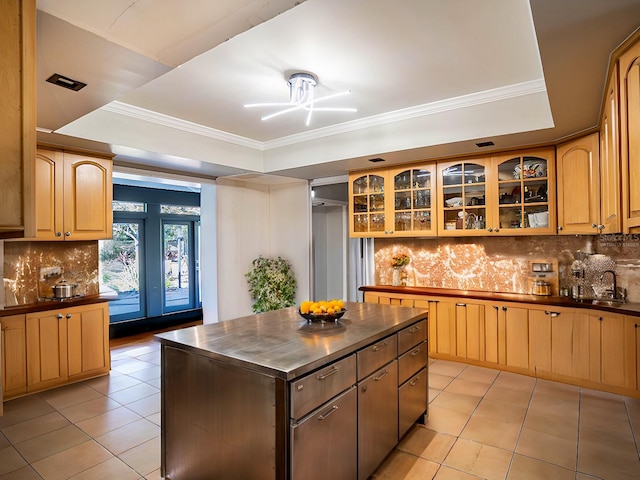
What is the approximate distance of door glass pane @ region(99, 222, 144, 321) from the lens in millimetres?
6430

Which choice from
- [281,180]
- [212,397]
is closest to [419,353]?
[212,397]

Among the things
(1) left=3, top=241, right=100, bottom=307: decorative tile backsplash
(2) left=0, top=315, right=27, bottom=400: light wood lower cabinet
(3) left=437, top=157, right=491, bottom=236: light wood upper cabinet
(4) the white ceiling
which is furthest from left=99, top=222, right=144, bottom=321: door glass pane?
(3) left=437, top=157, right=491, bottom=236: light wood upper cabinet

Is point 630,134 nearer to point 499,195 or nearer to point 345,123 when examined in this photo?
point 499,195

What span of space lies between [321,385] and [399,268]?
3.44m

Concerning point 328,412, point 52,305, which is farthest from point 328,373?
point 52,305

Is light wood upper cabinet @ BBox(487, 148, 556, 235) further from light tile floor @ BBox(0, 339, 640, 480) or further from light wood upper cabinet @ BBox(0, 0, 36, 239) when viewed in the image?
light wood upper cabinet @ BBox(0, 0, 36, 239)

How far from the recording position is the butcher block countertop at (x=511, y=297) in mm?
3293

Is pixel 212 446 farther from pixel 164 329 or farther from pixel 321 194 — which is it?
pixel 164 329

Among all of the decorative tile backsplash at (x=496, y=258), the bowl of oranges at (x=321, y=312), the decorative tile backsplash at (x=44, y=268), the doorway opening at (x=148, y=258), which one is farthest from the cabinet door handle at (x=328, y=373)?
the doorway opening at (x=148, y=258)

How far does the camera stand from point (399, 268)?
16.5 feet

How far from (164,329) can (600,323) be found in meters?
6.26

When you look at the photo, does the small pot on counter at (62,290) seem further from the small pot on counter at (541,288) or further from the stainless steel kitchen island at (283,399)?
the small pot on counter at (541,288)

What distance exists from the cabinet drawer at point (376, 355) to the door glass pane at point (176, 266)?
565 centimetres

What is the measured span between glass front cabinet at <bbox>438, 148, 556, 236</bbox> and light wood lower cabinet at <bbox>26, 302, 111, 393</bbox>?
393cm
